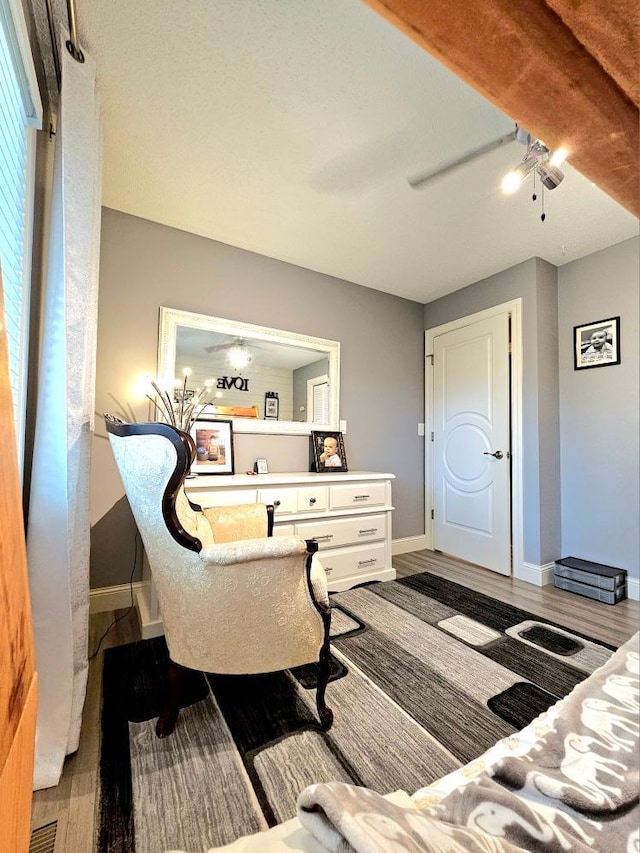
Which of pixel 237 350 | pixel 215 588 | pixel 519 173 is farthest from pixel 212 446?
pixel 519 173

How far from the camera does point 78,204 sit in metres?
1.23

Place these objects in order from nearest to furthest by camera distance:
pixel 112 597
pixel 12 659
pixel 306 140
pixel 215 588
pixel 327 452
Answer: pixel 12 659
pixel 215 588
pixel 306 140
pixel 112 597
pixel 327 452

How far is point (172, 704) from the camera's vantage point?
1184 millimetres

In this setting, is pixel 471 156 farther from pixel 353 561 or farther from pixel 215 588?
pixel 353 561

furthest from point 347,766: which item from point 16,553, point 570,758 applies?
point 16,553

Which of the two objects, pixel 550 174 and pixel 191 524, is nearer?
pixel 191 524

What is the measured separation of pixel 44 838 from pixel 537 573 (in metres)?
2.86

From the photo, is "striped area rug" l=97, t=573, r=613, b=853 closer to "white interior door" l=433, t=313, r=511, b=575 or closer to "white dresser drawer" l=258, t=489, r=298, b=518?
"white dresser drawer" l=258, t=489, r=298, b=518

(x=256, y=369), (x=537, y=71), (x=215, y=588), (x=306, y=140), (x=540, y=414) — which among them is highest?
(x=306, y=140)

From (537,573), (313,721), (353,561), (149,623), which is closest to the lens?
(313,721)

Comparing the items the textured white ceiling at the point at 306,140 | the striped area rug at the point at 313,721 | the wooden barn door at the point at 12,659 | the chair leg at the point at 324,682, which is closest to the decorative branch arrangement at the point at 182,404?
the textured white ceiling at the point at 306,140

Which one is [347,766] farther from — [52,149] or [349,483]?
[52,149]

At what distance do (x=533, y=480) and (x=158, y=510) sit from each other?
262cm

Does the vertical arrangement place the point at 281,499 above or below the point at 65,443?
below
